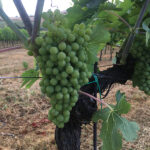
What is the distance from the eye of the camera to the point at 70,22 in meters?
1.13

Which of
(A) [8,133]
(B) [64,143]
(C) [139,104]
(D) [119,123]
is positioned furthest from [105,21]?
(C) [139,104]

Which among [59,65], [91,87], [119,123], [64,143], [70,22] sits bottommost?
[64,143]

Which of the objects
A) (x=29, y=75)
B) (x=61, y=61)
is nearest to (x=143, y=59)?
(x=61, y=61)

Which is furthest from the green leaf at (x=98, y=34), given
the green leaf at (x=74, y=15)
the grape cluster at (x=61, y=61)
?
the green leaf at (x=74, y=15)

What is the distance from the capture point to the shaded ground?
2539 millimetres

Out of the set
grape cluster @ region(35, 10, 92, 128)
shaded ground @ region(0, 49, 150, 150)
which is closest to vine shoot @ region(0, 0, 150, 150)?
grape cluster @ region(35, 10, 92, 128)

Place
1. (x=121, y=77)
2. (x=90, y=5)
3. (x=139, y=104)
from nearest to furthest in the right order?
→ (x=90, y=5) → (x=121, y=77) → (x=139, y=104)

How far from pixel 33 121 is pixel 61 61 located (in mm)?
2701

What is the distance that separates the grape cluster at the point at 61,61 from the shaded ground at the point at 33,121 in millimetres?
915

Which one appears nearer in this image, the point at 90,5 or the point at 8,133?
the point at 90,5

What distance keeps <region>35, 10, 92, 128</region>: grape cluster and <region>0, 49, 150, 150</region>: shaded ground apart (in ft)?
3.00

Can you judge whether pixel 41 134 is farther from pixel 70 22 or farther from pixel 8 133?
pixel 70 22

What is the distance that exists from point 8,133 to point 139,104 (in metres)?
2.68

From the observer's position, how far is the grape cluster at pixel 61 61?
73cm
